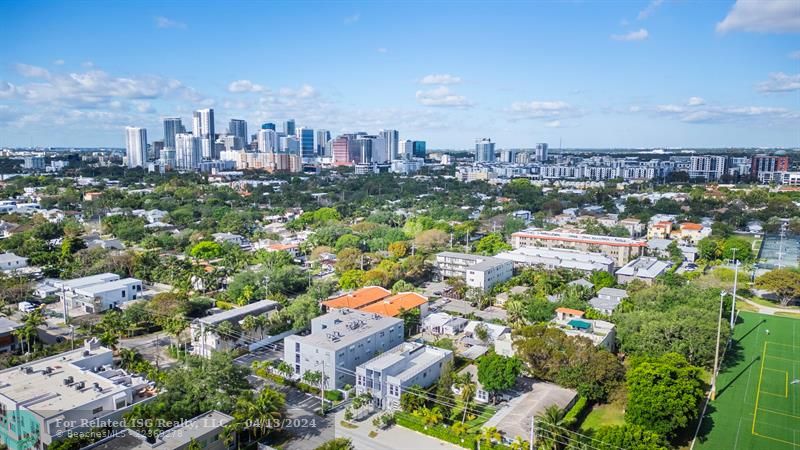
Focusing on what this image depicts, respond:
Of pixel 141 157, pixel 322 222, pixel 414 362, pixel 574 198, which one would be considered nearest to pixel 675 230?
pixel 574 198

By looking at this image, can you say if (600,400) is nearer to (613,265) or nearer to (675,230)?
(613,265)

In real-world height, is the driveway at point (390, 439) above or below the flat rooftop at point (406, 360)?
below

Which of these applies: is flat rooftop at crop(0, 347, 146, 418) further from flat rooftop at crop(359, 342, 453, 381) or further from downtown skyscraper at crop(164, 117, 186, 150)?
downtown skyscraper at crop(164, 117, 186, 150)

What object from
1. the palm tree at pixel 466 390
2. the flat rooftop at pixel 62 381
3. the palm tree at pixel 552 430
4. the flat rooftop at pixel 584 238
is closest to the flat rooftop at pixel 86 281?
the flat rooftop at pixel 62 381

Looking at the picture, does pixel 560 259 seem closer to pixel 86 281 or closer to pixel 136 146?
pixel 86 281

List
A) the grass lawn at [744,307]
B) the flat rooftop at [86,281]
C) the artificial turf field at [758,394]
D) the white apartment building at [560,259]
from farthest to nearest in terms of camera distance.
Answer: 1. the white apartment building at [560,259]
2. the grass lawn at [744,307]
3. the flat rooftop at [86,281]
4. the artificial turf field at [758,394]

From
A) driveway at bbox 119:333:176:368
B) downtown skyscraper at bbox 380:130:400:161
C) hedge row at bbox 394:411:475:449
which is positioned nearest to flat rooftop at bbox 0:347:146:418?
driveway at bbox 119:333:176:368

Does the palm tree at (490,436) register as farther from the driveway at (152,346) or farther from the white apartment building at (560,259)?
the white apartment building at (560,259)
